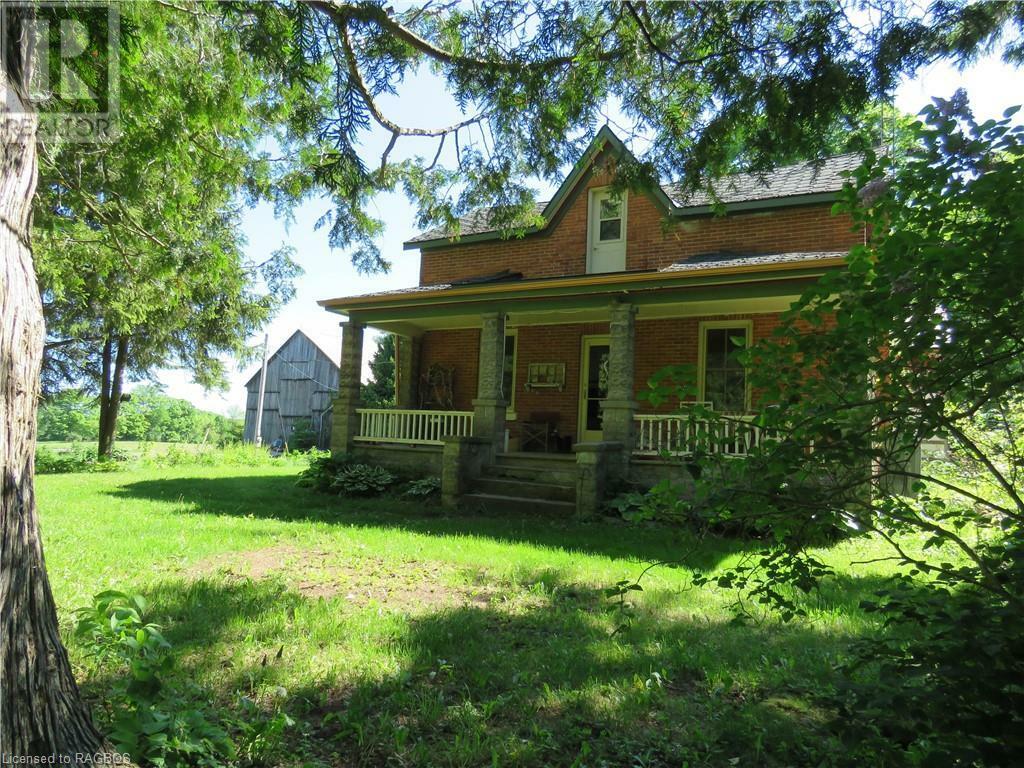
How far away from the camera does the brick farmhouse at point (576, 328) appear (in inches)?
398

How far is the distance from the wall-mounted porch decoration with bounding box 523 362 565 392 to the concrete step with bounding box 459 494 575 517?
3.99m

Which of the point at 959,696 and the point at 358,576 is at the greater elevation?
the point at 959,696

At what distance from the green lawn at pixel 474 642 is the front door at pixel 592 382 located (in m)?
5.75

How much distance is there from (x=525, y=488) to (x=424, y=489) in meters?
1.95

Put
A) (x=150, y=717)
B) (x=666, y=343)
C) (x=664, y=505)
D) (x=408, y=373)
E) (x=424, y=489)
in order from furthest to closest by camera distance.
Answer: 1. (x=408, y=373)
2. (x=666, y=343)
3. (x=424, y=489)
4. (x=664, y=505)
5. (x=150, y=717)

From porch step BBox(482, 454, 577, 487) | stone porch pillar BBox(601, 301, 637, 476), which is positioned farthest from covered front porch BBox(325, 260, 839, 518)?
porch step BBox(482, 454, 577, 487)

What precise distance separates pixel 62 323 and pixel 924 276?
20776 mm

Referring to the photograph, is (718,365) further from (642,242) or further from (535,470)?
(535,470)

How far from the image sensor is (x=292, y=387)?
33438 millimetres

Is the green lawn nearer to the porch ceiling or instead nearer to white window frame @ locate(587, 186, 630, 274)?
the porch ceiling

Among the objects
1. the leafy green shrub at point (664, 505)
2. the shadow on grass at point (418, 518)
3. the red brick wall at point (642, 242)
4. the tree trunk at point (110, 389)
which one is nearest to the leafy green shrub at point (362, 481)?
the shadow on grass at point (418, 518)

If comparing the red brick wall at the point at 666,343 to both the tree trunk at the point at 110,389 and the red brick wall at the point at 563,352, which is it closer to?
the red brick wall at the point at 563,352

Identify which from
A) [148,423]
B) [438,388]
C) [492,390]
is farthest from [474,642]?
[148,423]

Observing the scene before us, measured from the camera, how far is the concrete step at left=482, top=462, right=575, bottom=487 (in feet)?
33.9
